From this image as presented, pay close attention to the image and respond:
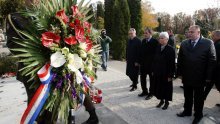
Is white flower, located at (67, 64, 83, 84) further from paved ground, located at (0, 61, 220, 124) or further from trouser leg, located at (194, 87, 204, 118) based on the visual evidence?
trouser leg, located at (194, 87, 204, 118)

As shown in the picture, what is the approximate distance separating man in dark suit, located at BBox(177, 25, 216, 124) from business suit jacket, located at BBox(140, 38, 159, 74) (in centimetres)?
143

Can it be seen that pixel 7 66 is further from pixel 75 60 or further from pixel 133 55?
pixel 75 60

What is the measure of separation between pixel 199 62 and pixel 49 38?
303 cm

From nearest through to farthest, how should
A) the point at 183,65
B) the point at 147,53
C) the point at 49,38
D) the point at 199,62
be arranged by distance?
the point at 49,38, the point at 199,62, the point at 183,65, the point at 147,53

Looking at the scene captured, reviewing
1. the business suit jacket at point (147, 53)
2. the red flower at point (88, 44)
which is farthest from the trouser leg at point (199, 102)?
the red flower at point (88, 44)

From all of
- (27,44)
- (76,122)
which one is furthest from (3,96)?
(27,44)

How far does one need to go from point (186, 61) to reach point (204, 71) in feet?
1.27

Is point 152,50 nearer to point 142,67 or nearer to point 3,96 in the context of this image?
point 142,67

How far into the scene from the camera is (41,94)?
3.11 m

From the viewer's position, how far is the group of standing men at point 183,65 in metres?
4.90

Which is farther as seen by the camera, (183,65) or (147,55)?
(147,55)

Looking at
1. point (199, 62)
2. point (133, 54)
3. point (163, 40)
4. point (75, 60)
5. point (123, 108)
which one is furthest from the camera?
point (133, 54)

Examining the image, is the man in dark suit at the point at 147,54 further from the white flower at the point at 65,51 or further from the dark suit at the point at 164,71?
the white flower at the point at 65,51

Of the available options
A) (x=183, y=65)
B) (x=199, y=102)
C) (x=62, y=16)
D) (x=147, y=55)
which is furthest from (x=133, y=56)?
(x=62, y=16)
